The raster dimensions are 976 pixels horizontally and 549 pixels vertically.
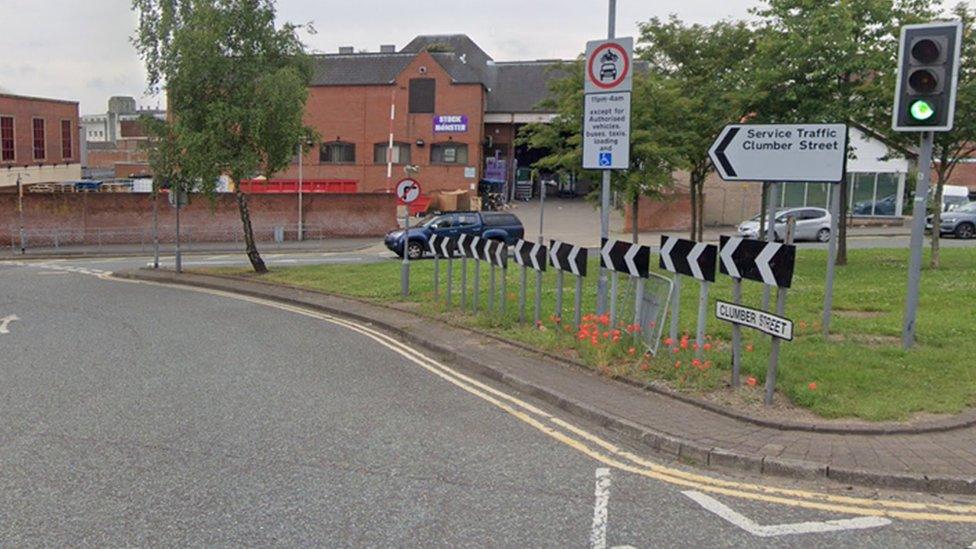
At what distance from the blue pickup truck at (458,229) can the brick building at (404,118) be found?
2010 centimetres

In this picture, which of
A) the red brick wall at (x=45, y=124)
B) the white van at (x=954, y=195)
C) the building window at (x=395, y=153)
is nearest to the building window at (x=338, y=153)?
the building window at (x=395, y=153)

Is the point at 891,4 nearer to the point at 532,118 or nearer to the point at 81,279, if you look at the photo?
the point at 81,279

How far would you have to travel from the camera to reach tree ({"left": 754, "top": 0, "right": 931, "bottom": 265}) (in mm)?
15727

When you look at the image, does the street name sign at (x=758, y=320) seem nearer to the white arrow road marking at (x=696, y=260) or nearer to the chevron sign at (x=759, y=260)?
the chevron sign at (x=759, y=260)

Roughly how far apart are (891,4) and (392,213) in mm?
26308

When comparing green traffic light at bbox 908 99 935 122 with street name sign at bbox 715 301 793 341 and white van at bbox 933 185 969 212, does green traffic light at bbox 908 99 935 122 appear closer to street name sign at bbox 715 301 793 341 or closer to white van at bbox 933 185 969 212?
street name sign at bbox 715 301 793 341

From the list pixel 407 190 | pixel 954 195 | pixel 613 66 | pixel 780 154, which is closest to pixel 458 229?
pixel 407 190

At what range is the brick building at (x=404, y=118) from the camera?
50.1 meters

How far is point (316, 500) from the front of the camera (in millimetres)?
5090

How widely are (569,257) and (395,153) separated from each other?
138 ft

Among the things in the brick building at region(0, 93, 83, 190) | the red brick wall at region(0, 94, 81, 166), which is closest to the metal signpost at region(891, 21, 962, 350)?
the brick building at region(0, 93, 83, 190)

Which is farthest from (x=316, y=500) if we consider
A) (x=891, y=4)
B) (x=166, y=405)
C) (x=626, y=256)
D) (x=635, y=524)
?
(x=891, y=4)

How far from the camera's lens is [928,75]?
8188 millimetres

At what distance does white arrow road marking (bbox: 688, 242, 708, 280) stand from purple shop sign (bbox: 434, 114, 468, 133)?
43.1m
